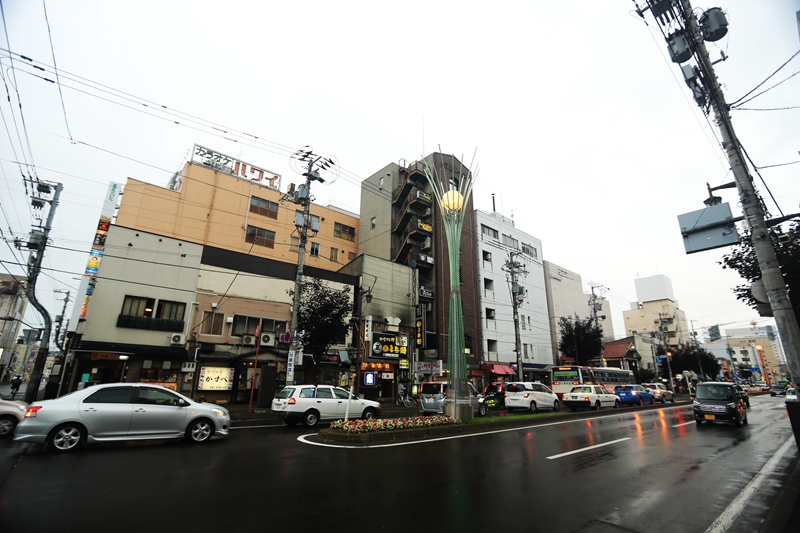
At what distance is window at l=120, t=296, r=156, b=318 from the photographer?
23.8 m

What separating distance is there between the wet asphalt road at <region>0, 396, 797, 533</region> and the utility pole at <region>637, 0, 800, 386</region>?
4.84m

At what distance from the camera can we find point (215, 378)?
980 inches

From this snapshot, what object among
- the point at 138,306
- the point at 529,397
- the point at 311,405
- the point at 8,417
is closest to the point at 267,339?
the point at 138,306

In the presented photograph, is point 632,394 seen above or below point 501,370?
below

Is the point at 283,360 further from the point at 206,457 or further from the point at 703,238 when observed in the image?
the point at 703,238

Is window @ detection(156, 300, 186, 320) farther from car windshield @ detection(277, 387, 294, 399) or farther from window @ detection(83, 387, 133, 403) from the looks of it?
window @ detection(83, 387, 133, 403)

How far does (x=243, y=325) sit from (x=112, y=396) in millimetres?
17561

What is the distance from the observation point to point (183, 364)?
23953 millimetres

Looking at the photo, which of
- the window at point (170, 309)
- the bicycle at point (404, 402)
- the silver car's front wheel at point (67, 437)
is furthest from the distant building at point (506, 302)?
the silver car's front wheel at point (67, 437)

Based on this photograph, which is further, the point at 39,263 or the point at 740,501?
the point at 39,263

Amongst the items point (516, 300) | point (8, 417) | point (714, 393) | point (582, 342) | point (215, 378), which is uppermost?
point (516, 300)

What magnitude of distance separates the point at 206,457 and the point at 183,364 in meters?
18.3

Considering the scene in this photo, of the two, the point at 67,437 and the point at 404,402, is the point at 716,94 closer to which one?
the point at 67,437

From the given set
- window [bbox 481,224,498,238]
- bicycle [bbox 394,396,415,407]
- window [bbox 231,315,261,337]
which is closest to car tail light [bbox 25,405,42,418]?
window [bbox 231,315,261,337]
